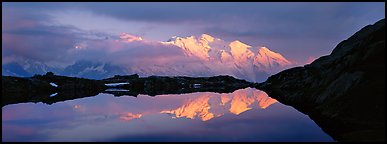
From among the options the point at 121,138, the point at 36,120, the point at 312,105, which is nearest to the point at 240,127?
the point at 121,138

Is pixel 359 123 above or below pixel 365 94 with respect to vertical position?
below

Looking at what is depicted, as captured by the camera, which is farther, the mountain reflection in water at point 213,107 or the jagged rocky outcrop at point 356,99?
the mountain reflection in water at point 213,107

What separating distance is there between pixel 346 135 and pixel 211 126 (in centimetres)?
2006

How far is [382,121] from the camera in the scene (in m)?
44.5

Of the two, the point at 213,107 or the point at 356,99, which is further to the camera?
the point at 213,107

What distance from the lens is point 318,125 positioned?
5144 centimetres

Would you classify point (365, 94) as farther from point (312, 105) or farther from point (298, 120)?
point (312, 105)

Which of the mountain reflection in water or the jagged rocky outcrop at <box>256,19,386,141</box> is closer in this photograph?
the jagged rocky outcrop at <box>256,19,386,141</box>

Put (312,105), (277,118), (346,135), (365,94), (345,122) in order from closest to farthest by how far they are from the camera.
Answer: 1. (346,135)
2. (345,122)
3. (365,94)
4. (277,118)
5. (312,105)

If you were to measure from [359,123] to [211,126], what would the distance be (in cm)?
1983

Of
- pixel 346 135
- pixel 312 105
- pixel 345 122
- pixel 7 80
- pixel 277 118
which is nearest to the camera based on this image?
pixel 346 135

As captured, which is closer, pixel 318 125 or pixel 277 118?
pixel 318 125

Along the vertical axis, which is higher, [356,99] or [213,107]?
[213,107]

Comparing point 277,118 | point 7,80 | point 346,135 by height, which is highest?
point 7,80
